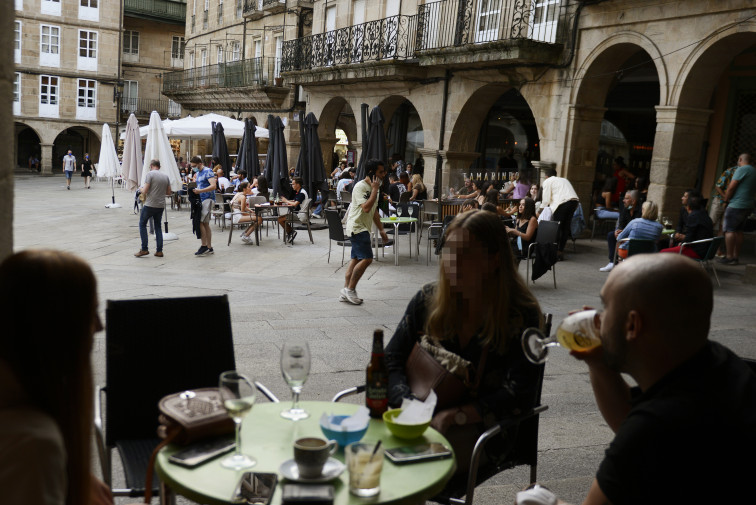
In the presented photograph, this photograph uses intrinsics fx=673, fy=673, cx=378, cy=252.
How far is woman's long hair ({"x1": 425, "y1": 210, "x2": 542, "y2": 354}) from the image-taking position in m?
2.82

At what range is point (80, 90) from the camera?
39938 millimetres

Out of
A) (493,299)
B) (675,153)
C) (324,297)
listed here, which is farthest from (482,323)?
(675,153)

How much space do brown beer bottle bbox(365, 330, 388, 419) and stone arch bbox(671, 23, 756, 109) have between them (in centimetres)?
1024

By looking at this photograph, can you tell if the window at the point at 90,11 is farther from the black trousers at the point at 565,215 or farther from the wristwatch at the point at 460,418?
the wristwatch at the point at 460,418

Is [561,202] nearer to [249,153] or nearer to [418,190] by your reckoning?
[418,190]

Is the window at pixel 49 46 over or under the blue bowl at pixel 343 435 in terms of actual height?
over

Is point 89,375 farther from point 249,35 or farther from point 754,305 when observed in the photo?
point 249,35

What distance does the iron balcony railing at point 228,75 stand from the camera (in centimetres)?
2848

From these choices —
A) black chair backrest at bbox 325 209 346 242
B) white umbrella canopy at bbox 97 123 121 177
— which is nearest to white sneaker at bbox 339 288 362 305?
black chair backrest at bbox 325 209 346 242

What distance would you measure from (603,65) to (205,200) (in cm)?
797

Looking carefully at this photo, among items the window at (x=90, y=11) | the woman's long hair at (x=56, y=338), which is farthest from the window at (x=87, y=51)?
the woman's long hair at (x=56, y=338)

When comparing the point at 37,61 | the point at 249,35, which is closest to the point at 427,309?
the point at 249,35

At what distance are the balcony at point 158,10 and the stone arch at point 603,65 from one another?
35.9 metres

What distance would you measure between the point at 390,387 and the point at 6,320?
1678 millimetres
